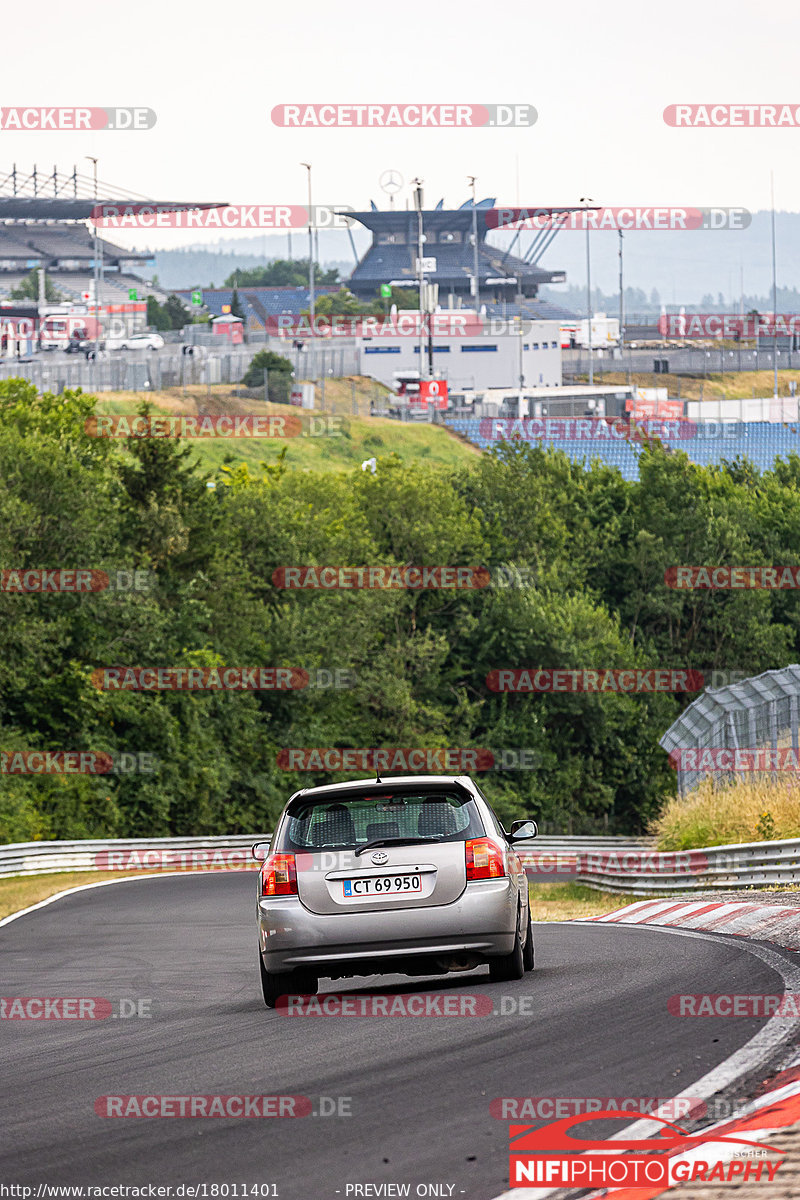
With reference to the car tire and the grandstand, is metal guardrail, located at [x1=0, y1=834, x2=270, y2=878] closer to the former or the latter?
the car tire

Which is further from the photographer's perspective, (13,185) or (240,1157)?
(13,185)

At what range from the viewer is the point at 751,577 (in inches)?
2721

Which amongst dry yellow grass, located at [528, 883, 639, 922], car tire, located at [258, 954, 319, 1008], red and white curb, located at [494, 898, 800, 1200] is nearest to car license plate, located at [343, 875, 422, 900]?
car tire, located at [258, 954, 319, 1008]

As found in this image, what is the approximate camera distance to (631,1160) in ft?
17.5

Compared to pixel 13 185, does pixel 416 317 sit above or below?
below

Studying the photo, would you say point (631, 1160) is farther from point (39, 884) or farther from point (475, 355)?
point (475, 355)

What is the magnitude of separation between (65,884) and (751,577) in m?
44.1

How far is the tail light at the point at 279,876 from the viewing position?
9375 millimetres

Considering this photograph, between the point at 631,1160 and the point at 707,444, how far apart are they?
316ft

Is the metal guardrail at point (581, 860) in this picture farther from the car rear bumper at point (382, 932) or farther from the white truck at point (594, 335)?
the white truck at point (594, 335)

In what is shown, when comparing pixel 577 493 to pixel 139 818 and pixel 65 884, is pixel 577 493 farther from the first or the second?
pixel 65 884

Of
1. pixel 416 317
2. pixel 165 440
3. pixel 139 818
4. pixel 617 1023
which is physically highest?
pixel 416 317

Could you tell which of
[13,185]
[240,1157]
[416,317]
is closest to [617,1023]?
[240,1157]

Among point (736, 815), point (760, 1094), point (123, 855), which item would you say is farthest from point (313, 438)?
point (760, 1094)
